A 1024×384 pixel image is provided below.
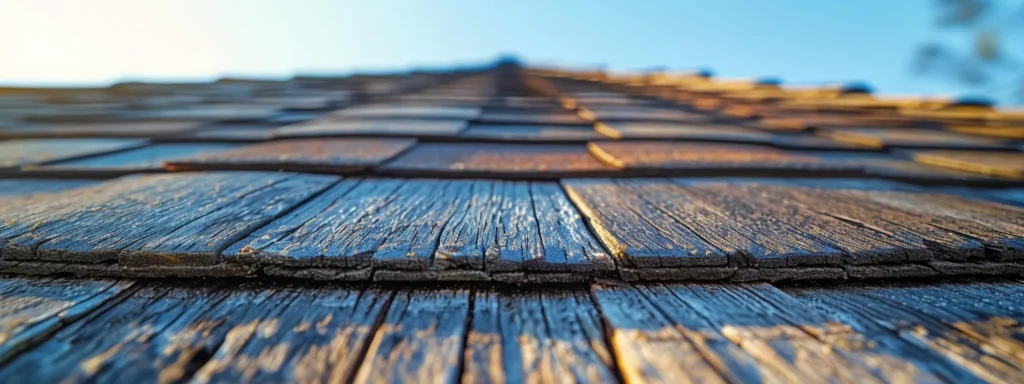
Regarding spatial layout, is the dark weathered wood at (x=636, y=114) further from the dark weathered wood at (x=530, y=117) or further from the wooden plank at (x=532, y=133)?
the wooden plank at (x=532, y=133)

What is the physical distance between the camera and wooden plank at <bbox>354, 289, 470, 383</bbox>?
0.42 m

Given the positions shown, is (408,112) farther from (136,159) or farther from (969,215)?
(969,215)

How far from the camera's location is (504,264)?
0.58m

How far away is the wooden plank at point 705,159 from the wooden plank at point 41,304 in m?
1.06

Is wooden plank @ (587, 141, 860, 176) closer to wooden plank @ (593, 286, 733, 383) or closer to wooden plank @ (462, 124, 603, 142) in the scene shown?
wooden plank @ (462, 124, 603, 142)

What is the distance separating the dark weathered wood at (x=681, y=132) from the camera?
1591 millimetres

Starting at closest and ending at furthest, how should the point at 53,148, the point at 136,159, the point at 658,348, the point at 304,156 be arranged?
the point at 658,348
the point at 304,156
the point at 136,159
the point at 53,148

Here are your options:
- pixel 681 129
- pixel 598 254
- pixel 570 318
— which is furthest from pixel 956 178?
pixel 570 318

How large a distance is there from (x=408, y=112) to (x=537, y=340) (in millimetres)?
1755

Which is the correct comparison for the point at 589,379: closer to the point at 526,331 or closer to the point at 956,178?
the point at 526,331

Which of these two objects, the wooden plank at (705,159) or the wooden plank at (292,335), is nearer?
the wooden plank at (292,335)

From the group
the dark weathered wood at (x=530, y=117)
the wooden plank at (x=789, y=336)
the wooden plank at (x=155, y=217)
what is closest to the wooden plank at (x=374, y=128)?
the dark weathered wood at (x=530, y=117)

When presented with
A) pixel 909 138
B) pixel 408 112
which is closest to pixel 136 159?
pixel 408 112

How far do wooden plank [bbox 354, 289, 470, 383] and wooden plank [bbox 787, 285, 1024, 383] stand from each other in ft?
1.46
